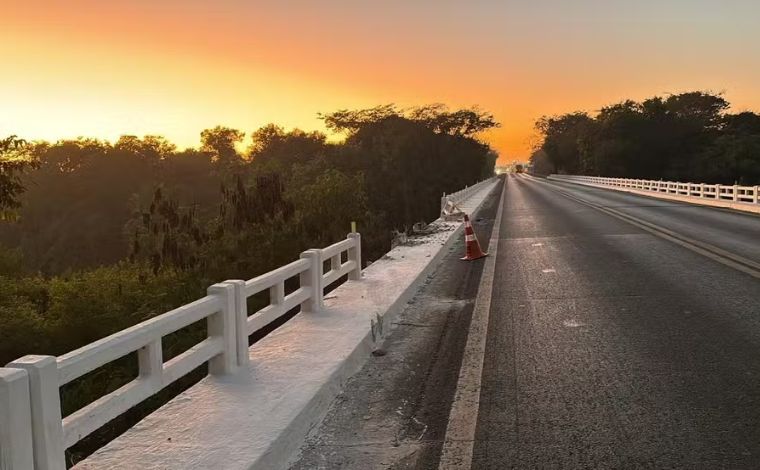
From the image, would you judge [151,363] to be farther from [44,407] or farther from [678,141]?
[678,141]

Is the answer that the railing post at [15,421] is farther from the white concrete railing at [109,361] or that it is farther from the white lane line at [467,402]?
the white lane line at [467,402]

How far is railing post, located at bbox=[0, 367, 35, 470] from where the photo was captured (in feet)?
8.68

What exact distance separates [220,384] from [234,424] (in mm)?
889

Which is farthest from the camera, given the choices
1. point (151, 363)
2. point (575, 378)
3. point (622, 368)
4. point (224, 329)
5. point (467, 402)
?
point (622, 368)

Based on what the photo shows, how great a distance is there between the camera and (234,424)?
158 inches

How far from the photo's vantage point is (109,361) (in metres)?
3.48

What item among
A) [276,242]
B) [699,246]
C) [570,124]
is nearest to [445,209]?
[276,242]

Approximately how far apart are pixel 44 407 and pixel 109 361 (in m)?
0.59

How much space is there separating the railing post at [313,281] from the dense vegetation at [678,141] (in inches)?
3175

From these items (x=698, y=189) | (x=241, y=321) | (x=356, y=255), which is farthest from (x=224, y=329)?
(x=698, y=189)

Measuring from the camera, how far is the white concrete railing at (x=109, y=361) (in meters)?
2.72

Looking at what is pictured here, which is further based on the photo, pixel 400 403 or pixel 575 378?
pixel 575 378

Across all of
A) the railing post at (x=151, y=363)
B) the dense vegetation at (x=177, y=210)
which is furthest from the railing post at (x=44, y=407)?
the dense vegetation at (x=177, y=210)

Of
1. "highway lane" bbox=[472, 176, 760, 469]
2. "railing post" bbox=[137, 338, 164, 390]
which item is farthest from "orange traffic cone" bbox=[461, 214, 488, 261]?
"railing post" bbox=[137, 338, 164, 390]
